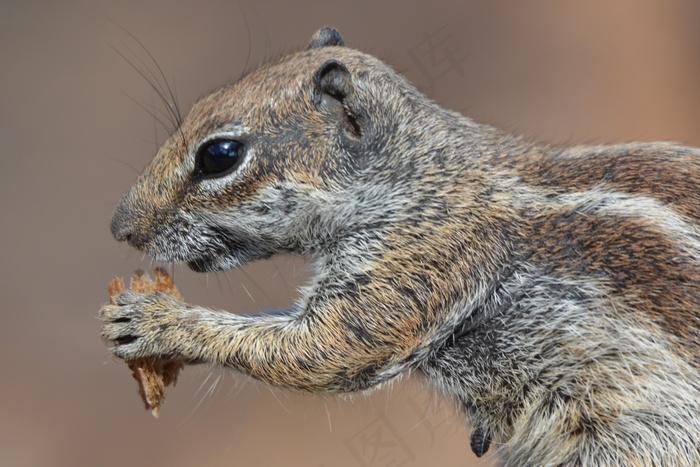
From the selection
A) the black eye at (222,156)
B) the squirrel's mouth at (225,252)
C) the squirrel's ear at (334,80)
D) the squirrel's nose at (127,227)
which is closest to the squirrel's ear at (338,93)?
the squirrel's ear at (334,80)

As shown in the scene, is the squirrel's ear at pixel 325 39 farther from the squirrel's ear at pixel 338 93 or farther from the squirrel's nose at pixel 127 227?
the squirrel's nose at pixel 127 227

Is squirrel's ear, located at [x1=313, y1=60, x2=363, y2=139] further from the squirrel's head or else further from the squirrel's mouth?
the squirrel's mouth

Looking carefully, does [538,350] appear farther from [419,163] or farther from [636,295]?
[419,163]

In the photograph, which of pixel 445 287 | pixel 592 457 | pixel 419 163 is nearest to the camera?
pixel 592 457

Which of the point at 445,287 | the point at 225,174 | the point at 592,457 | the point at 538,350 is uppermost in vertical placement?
the point at 225,174

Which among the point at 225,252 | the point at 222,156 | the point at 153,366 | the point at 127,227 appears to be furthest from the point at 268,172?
the point at 153,366

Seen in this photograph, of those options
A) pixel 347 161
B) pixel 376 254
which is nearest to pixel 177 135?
pixel 347 161
